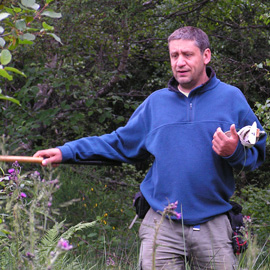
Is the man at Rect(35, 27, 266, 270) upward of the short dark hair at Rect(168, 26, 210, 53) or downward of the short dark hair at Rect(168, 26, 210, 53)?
downward

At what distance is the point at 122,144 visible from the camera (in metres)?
3.29

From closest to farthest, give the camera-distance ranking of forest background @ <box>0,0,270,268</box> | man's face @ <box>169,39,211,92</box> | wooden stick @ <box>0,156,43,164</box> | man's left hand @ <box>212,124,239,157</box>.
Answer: wooden stick @ <box>0,156,43,164</box> < man's left hand @ <box>212,124,239,157</box> < man's face @ <box>169,39,211,92</box> < forest background @ <box>0,0,270,268</box>

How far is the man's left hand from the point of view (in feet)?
8.88

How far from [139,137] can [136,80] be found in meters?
6.98

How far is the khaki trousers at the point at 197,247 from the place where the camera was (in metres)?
2.89

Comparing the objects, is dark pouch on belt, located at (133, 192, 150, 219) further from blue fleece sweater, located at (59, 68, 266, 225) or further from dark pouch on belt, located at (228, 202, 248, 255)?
dark pouch on belt, located at (228, 202, 248, 255)

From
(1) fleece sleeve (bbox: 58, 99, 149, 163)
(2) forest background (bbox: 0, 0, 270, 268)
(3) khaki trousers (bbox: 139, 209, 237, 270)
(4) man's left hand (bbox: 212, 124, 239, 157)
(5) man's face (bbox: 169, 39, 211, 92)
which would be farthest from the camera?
(2) forest background (bbox: 0, 0, 270, 268)

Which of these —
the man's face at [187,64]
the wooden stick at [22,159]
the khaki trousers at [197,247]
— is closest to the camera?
the wooden stick at [22,159]

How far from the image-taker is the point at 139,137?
3244 millimetres

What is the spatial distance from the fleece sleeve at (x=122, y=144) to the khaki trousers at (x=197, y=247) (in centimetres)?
52

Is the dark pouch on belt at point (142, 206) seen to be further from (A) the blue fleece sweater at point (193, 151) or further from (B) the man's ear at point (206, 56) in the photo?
(B) the man's ear at point (206, 56)

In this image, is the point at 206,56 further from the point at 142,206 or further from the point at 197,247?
the point at 197,247

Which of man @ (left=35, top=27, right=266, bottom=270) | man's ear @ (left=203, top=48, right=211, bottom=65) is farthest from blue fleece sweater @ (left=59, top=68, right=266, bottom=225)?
man's ear @ (left=203, top=48, right=211, bottom=65)

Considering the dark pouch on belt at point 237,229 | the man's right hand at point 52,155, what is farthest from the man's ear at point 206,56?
the man's right hand at point 52,155
